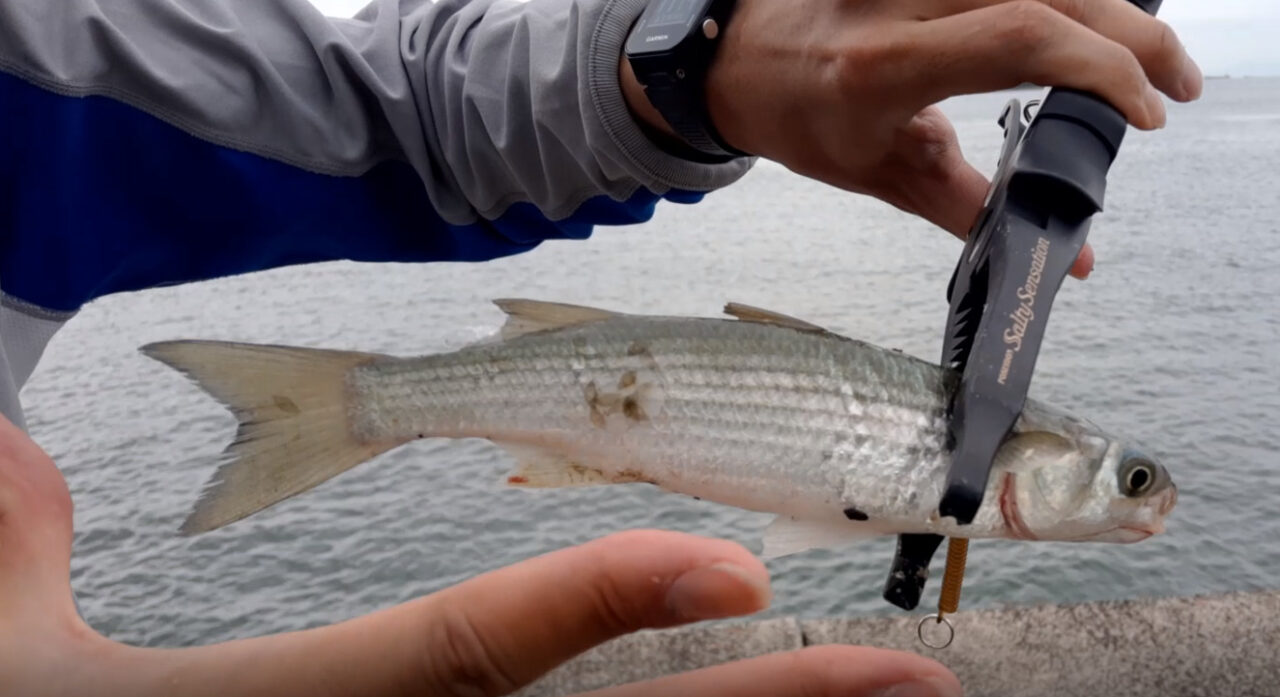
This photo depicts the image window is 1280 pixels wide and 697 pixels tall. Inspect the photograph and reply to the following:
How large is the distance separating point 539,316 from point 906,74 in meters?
0.79

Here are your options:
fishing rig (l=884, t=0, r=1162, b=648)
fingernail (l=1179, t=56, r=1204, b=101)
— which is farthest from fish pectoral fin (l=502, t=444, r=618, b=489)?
fingernail (l=1179, t=56, r=1204, b=101)

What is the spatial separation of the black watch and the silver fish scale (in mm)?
405

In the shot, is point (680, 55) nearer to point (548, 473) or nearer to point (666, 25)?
point (666, 25)

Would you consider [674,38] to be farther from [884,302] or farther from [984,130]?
[984,130]

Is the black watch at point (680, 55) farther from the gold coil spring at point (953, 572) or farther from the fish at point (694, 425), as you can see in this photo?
the gold coil spring at point (953, 572)

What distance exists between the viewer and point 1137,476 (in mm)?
1595

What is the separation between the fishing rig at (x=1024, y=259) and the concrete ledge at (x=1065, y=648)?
2.39 meters

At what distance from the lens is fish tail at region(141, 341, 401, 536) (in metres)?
1.61

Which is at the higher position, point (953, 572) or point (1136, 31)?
point (1136, 31)

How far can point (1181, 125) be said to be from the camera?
47531mm

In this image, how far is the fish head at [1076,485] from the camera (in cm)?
153

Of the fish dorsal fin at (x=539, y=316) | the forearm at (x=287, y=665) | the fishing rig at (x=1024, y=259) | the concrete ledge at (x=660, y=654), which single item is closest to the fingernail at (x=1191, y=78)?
the fishing rig at (x=1024, y=259)

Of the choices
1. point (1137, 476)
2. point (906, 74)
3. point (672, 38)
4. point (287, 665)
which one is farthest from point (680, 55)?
point (287, 665)

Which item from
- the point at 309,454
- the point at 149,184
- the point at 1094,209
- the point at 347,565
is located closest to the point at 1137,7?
the point at 1094,209
